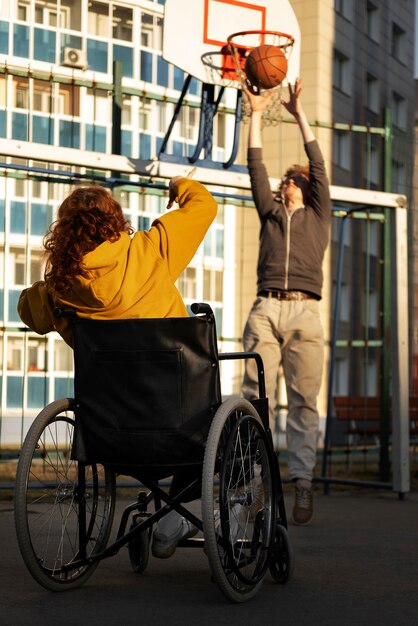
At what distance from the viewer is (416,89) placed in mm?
44875

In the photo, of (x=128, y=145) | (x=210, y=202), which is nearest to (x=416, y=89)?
(x=128, y=145)

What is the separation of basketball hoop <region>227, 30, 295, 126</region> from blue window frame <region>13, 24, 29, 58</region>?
23.9 metres

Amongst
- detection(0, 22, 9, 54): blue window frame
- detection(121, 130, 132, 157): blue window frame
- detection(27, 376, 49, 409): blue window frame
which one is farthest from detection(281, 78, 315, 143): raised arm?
detection(0, 22, 9, 54): blue window frame

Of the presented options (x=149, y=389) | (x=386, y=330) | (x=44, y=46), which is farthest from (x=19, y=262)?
(x=44, y=46)

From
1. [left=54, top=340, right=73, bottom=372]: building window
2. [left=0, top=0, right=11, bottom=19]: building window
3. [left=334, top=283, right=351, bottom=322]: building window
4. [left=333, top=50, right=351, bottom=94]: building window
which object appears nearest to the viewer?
[left=54, top=340, right=73, bottom=372]: building window

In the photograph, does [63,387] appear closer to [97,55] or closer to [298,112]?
[298,112]

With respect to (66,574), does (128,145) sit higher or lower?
higher

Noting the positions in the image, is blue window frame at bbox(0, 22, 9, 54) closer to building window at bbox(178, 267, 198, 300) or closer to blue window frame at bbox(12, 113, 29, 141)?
blue window frame at bbox(12, 113, 29, 141)

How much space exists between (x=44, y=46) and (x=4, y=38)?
128cm

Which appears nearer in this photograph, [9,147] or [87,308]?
[87,308]

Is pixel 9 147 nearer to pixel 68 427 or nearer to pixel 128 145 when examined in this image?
pixel 68 427

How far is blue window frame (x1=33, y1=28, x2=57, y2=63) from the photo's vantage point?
32.6 m

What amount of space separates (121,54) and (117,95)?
998 inches

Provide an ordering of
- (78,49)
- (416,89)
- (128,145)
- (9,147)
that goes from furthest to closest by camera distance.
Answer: (416,89), (78,49), (128,145), (9,147)
